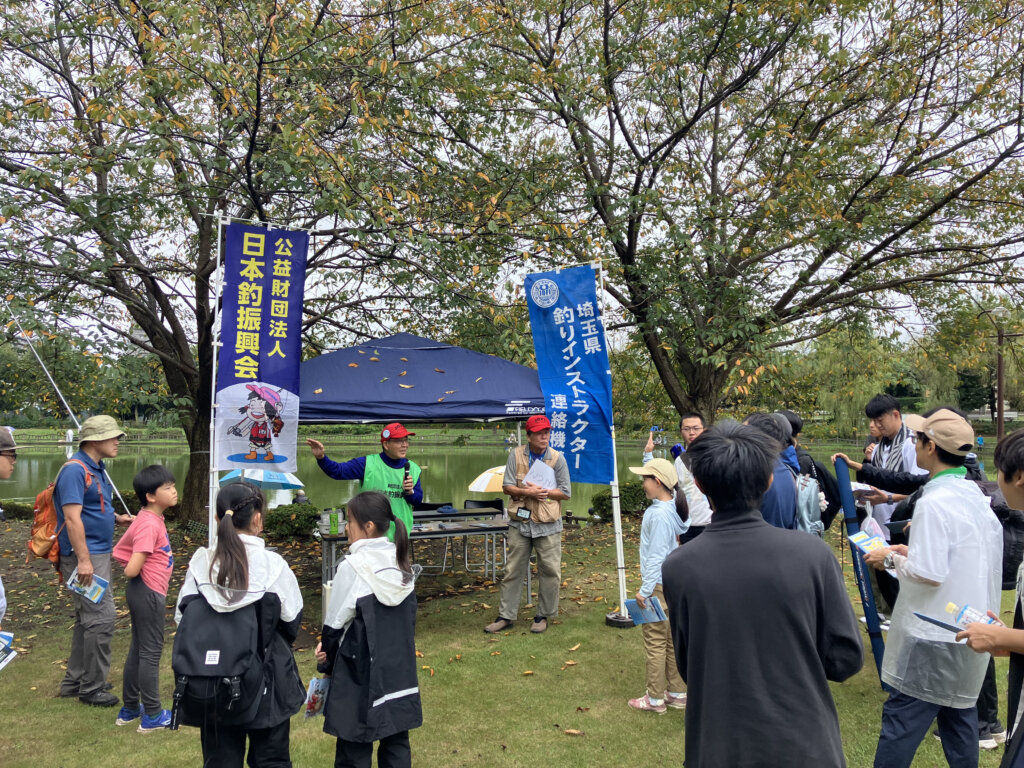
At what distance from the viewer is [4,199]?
5.74 meters

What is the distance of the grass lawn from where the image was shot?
11.7 ft

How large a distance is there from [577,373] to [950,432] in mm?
3326

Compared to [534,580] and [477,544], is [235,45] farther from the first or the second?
[477,544]

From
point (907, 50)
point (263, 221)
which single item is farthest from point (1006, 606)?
point (263, 221)

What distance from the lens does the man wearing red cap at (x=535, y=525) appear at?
18.4 feet

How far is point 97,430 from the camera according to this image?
4.14 metres

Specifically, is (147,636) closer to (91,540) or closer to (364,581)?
(91,540)

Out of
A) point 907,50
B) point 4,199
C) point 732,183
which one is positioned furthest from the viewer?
point 732,183

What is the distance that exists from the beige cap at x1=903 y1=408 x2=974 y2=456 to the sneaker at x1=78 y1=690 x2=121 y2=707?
15.4ft

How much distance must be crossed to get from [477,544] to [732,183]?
20.9 feet

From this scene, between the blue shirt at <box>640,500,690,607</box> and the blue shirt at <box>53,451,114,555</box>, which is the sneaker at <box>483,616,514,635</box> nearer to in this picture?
the blue shirt at <box>640,500,690,607</box>

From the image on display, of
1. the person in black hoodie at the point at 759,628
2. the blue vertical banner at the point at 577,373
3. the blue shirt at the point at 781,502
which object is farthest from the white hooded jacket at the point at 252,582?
the blue vertical banner at the point at 577,373

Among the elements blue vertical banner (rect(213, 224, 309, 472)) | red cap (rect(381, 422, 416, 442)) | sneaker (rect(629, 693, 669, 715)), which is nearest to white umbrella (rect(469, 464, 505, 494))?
red cap (rect(381, 422, 416, 442))

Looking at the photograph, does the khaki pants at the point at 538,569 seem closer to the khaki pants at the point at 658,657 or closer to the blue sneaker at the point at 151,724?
the khaki pants at the point at 658,657
